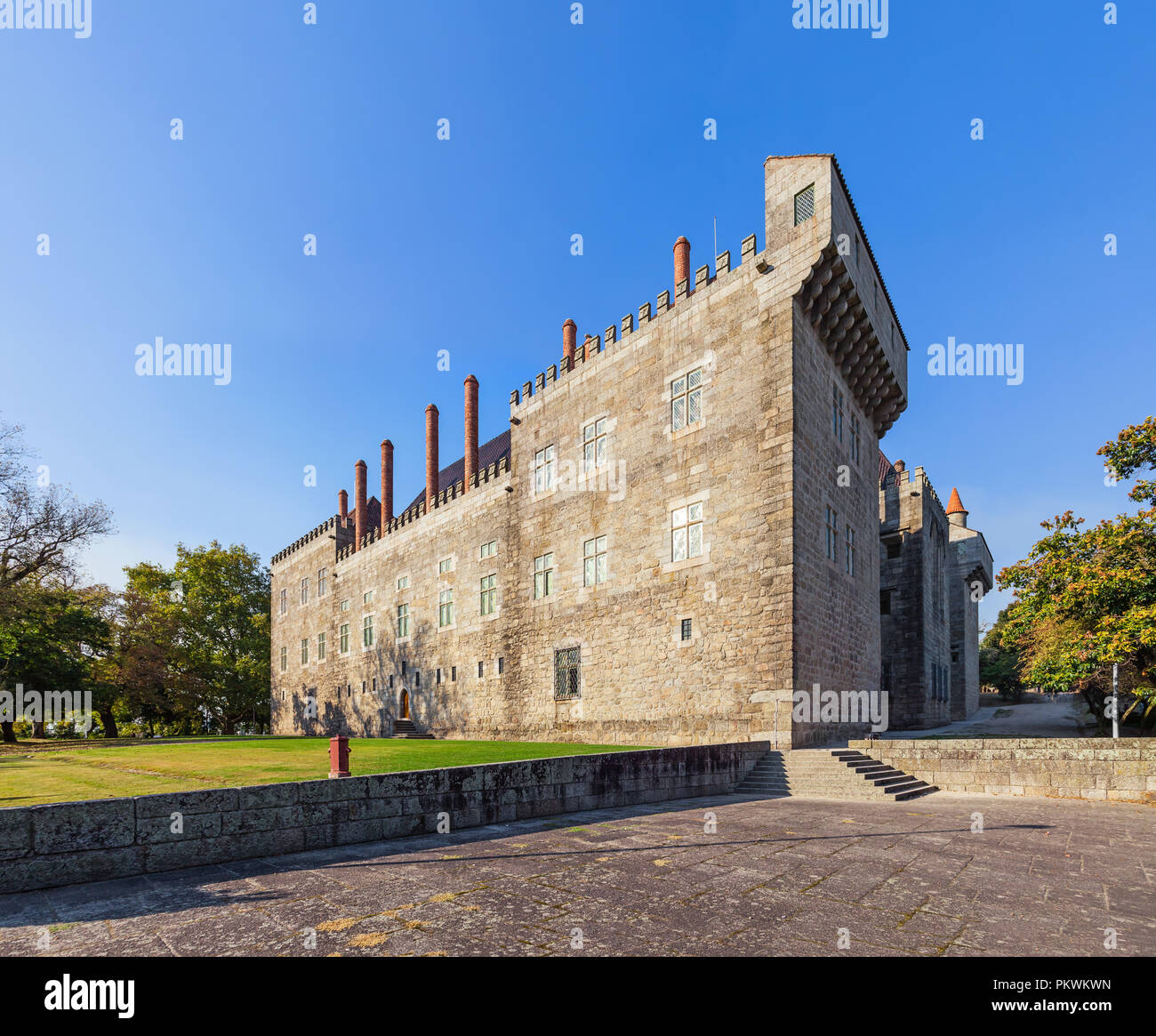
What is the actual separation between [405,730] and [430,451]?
14.1 meters

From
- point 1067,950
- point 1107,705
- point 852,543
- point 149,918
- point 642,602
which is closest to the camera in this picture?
point 1067,950

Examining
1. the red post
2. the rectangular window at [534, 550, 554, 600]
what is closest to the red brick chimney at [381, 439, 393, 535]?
the rectangular window at [534, 550, 554, 600]

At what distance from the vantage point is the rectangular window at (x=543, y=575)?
23.7m

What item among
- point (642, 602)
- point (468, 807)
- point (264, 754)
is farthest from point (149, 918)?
point (642, 602)

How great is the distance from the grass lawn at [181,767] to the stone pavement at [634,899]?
216 cm

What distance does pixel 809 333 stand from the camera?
60.1ft

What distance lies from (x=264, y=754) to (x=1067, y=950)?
1515cm

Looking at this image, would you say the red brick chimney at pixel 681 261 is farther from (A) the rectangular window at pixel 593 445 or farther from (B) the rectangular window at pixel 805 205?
(A) the rectangular window at pixel 593 445

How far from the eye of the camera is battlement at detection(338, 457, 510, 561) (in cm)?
2791

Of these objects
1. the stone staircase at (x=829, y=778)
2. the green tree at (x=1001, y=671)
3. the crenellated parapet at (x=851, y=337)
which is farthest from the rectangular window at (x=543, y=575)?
the green tree at (x=1001, y=671)

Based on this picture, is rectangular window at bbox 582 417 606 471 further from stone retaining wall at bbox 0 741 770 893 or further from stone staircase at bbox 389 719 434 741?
stone staircase at bbox 389 719 434 741

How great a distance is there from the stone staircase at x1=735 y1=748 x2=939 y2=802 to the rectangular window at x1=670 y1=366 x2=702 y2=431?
9524mm

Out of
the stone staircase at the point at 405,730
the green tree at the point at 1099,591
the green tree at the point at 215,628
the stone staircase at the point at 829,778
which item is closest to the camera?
the stone staircase at the point at 829,778
